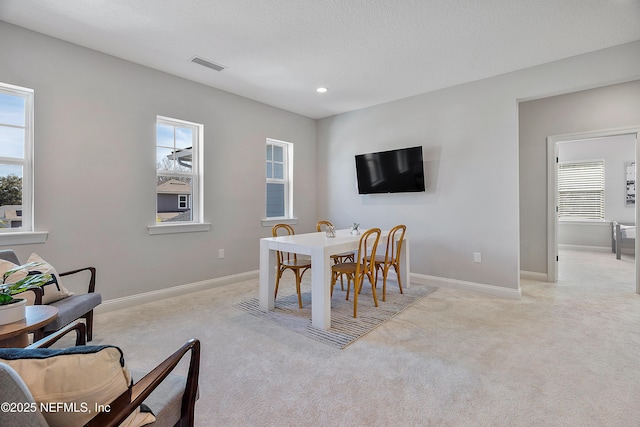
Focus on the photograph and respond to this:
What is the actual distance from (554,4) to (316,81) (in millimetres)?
2377

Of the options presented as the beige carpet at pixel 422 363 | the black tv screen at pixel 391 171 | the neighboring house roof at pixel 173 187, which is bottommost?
the beige carpet at pixel 422 363

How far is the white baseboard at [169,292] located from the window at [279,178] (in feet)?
3.67

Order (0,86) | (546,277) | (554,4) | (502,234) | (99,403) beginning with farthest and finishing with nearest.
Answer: (546,277) → (502,234) → (0,86) → (554,4) → (99,403)

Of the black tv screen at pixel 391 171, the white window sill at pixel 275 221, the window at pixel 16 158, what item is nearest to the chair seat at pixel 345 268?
the black tv screen at pixel 391 171

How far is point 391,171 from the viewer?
4.50 meters

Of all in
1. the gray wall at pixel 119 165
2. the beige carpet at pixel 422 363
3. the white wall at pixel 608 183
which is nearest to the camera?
the beige carpet at pixel 422 363

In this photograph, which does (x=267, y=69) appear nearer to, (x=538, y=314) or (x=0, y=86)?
(x=0, y=86)

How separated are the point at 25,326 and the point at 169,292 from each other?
2211mm

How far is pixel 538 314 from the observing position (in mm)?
3039

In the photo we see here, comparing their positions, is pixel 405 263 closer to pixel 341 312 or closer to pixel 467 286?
pixel 467 286

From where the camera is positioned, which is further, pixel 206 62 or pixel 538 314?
pixel 206 62

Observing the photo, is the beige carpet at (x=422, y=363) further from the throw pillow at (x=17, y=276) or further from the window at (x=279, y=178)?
the window at (x=279, y=178)

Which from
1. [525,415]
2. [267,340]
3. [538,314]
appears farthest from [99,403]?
[538,314]

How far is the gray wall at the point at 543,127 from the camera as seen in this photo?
3956mm
